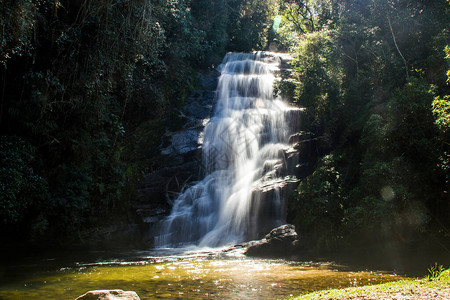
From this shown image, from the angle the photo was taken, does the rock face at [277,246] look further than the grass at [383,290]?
Yes

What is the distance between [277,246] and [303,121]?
28.6 feet

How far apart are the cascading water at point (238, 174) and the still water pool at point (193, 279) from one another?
462 centimetres

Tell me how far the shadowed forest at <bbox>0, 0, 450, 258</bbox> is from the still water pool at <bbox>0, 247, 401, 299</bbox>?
9.66ft

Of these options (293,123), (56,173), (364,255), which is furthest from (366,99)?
(56,173)

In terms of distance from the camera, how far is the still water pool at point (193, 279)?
20.4 ft

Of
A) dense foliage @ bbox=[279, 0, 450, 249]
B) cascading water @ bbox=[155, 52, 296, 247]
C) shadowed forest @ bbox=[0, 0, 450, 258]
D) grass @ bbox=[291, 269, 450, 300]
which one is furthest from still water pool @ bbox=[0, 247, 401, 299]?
cascading water @ bbox=[155, 52, 296, 247]

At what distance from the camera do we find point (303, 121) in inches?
728

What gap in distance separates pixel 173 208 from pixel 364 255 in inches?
372

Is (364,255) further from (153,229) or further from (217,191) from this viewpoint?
(153,229)

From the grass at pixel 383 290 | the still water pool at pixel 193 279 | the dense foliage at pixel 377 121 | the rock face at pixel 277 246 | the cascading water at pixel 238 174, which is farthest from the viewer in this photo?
the cascading water at pixel 238 174

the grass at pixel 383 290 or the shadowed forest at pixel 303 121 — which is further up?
the shadowed forest at pixel 303 121

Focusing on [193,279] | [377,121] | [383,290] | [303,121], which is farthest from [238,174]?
[383,290]

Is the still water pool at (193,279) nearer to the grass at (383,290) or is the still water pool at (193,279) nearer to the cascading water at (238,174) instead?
the grass at (383,290)

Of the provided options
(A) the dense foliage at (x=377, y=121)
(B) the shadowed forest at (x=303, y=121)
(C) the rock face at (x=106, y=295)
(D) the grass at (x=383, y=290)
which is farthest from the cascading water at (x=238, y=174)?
(C) the rock face at (x=106, y=295)
